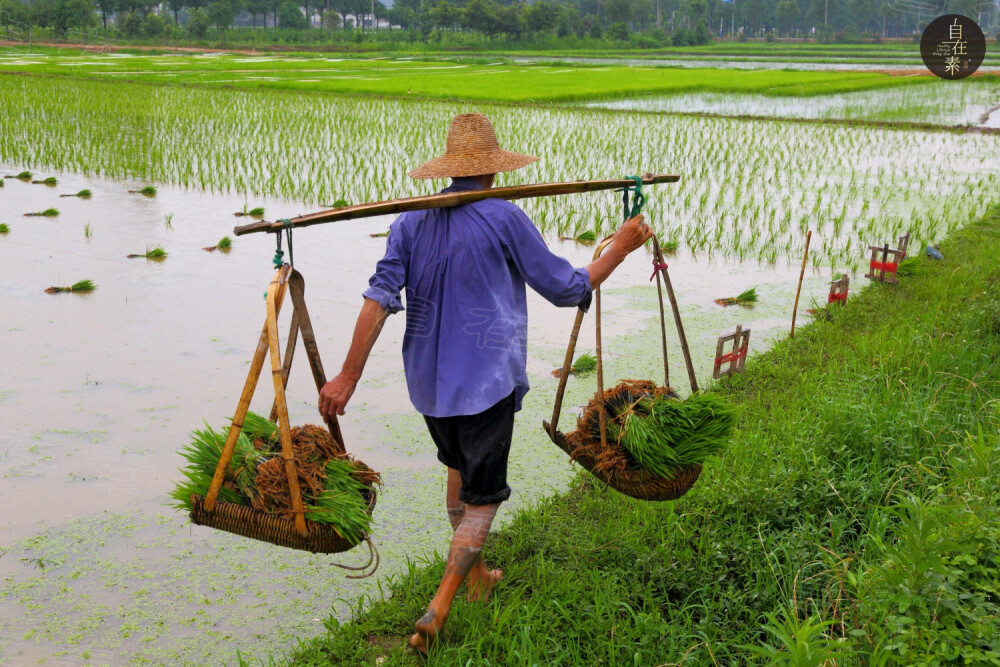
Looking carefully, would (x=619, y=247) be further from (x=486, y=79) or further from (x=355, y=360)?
(x=486, y=79)

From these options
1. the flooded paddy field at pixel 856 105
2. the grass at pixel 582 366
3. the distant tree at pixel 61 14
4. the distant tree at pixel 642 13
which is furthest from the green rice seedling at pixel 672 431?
the distant tree at pixel 642 13

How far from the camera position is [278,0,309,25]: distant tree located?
2534 inches

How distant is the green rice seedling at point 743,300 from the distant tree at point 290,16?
64.3 metres

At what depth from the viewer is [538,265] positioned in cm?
220

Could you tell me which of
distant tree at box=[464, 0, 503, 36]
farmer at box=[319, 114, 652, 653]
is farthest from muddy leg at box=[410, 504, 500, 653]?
distant tree at box=[464, 0, 503, 36]

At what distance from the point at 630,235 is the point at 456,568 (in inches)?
37.8

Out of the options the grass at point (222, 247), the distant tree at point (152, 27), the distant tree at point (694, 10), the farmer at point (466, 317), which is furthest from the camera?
the distant tree at point (694, 10)

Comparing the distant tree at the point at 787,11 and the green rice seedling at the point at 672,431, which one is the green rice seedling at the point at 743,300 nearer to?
the green rice seedling at the point at 672,431

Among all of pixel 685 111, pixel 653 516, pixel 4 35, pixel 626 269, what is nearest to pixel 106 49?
pixel 4 35

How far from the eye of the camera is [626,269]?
6234mm

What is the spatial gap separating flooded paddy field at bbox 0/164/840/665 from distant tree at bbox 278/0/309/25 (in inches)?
2438

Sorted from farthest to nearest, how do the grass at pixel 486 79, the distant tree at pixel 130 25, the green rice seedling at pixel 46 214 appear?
the distant tree at pixel 130 25
the grass at pixel 486 79
the green rice seedling at pixel 46 214

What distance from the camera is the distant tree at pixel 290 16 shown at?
A: 64375 millimetres

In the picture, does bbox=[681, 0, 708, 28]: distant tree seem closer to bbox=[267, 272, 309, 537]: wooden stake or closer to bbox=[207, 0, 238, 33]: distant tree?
bbox=[207, 0, 238, 33]: distant tree
